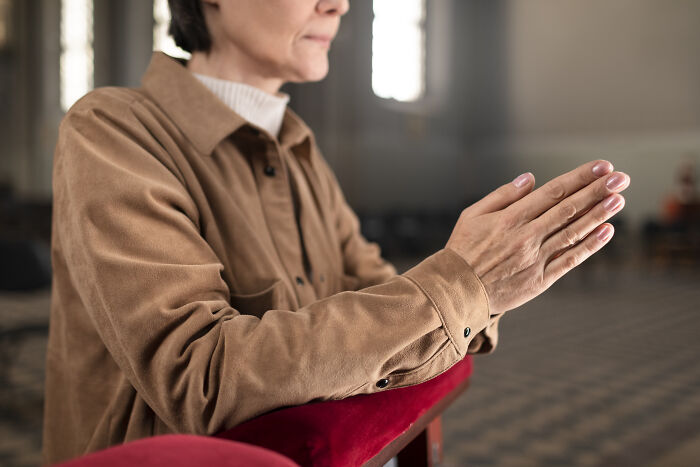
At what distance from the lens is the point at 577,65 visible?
12742mm

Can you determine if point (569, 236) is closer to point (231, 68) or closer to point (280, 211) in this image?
point (280, 211)

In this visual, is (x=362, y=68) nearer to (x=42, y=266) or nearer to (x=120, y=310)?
(x=42, y=266)

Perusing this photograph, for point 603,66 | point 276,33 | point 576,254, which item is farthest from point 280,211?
point 603,66

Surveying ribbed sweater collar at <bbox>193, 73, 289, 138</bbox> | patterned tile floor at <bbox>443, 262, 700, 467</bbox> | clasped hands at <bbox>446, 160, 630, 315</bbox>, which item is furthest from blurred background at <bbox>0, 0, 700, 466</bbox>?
clasped hands at <bbox>446, 160, 630, 315</bbox>

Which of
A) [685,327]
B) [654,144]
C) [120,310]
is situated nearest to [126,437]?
[120,310]

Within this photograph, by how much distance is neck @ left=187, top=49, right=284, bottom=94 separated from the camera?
126 cm

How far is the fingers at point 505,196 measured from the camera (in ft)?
2.89

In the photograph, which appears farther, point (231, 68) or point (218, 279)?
point (231, 68)

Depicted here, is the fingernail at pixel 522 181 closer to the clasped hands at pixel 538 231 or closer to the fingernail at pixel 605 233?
the clasped hands at pixel 538 231

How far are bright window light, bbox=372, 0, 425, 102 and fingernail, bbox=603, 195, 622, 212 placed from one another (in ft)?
39.6

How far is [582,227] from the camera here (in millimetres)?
839

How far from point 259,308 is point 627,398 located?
3.38 metres

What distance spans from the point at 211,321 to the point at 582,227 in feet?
1.73

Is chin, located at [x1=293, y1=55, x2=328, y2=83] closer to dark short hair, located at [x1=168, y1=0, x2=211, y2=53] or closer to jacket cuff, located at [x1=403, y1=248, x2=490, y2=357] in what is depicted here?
dark short hair, located at [x1=168, y1=0, x2=211, y2=53]
